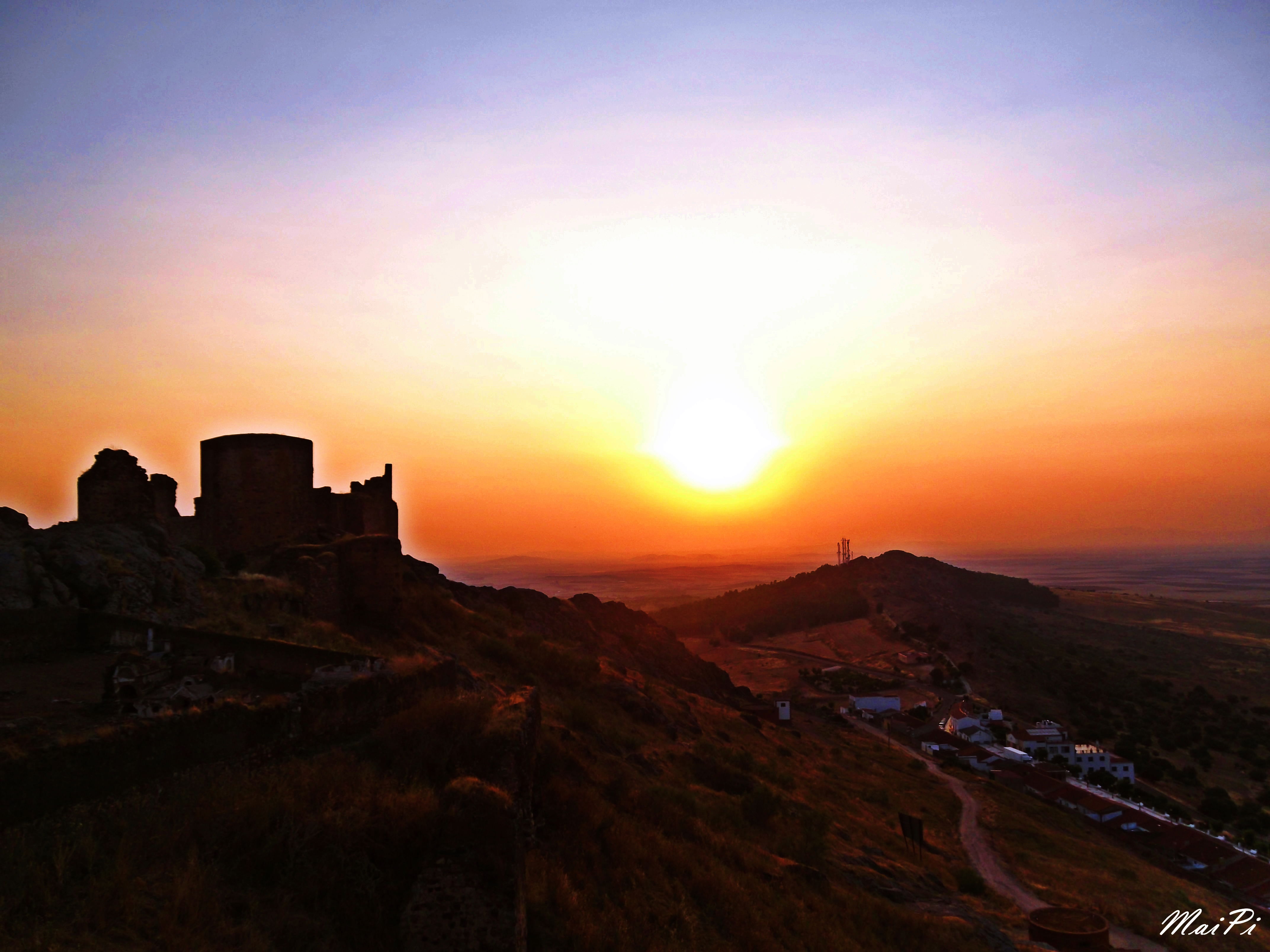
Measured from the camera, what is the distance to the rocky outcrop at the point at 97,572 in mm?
9930

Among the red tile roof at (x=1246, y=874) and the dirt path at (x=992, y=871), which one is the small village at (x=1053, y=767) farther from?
the dirt path at (x=992, y=871)

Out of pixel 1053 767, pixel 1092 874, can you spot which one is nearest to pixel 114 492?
pixel 1092 874

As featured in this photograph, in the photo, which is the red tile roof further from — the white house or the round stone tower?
the round stone tower

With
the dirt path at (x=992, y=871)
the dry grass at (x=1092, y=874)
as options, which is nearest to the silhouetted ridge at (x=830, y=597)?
the dirt path at (x=992, y=871)

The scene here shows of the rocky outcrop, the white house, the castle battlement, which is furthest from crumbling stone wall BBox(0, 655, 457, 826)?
the white house

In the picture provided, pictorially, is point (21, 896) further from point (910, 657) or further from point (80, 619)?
point (910, 657)

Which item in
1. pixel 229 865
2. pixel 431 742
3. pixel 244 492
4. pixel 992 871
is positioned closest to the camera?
pixel 229 865

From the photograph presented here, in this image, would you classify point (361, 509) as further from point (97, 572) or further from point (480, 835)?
point (480, 835)

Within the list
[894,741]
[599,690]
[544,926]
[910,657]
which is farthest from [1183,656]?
[544,926]

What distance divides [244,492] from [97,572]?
9059 mm

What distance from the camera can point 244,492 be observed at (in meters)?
19.6

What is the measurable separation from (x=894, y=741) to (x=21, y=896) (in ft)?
139

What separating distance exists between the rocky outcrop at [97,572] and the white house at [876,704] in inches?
1736

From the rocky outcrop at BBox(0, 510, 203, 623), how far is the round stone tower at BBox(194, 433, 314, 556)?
635cm
